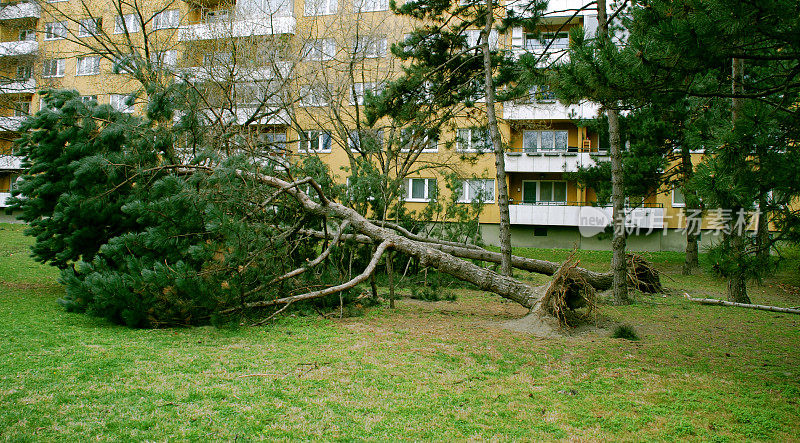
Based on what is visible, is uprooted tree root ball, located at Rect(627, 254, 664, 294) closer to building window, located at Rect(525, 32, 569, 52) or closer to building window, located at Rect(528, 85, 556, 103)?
building window, located at Rect(528, 85, 556, 103)

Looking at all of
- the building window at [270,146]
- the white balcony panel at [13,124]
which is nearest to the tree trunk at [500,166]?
the building window at [270,146]

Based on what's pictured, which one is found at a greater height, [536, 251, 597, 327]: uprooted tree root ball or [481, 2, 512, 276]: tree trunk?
[481, 2, 512, 276]: tree trunk

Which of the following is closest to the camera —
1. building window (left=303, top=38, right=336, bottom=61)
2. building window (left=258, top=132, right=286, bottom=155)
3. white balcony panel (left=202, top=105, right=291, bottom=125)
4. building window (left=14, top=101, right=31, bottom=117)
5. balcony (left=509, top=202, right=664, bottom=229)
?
building window (left=258, top=132, right=286, bottom=155)

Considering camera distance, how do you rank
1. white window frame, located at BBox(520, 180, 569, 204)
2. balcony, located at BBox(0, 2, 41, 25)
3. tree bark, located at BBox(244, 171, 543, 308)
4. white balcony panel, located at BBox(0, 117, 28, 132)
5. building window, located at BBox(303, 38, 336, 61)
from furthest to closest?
white window frame, located at BBox(520, 180, 569, 204) < building window, located at BBox(303, 38, 336, 61) < balcony, located at BBox(0, 2, 41, 25) < white balcony panel, located at BBox(0, 117, 28, 132) < tree bark, located at BBox(244, 171, 543, 308)

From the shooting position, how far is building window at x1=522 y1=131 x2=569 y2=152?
25.2 metres

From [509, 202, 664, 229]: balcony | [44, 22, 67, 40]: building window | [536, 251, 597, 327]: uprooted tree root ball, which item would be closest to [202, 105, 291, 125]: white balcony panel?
[44, 22, 67, 40]: building window

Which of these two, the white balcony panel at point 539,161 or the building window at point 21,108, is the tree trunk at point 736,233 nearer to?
the building window at point 21,108

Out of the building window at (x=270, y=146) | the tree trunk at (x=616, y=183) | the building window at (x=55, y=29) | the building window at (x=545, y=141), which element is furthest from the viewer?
the building window at (x=545, y=141)

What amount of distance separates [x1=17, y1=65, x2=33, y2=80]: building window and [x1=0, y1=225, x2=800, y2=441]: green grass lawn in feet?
38.3

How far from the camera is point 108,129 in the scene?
7531 millimetres

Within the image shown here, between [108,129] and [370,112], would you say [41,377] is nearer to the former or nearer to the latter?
[108,129]

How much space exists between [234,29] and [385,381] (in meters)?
13.8

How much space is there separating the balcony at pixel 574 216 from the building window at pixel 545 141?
3.00 metres

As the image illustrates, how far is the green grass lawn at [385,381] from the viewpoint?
3584 mm
